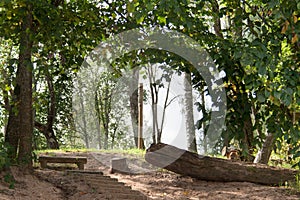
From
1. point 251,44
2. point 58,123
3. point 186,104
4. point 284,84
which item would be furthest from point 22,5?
point 58,123

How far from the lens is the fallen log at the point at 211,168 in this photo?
653 cm

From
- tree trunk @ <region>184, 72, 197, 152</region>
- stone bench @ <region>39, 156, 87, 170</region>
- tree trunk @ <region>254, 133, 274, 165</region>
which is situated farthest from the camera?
tree trunk @ <region>184, 72, 197, 152</region>

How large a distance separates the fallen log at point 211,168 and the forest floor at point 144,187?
12 centimetres

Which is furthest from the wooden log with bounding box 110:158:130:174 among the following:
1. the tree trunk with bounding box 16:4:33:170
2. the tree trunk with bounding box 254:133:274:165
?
the tree trunk with bounding box 254:133:274:165

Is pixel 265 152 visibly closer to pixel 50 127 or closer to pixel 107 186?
pixel 107 186

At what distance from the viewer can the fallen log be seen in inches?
257

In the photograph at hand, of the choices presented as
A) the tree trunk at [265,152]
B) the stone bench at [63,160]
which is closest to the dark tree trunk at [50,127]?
the stone bench at [63,160]

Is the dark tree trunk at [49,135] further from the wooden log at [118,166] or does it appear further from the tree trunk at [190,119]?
the wooden log at [118,166]

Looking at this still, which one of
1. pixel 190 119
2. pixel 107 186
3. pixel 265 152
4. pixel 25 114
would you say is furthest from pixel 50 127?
pixel 265 152

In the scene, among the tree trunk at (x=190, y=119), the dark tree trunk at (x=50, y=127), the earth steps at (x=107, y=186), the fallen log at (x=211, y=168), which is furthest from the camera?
the dark tree trunk at (x=50, y=127)

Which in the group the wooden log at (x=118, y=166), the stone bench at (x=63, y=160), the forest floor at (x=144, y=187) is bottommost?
the forest floor at (x=144, y=187)

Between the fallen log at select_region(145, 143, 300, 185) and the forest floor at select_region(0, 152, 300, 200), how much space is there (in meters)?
0.12

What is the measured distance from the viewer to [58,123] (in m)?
14.4

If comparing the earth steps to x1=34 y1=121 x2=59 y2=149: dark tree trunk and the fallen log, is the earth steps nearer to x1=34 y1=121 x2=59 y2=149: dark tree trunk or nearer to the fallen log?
the fallen log
